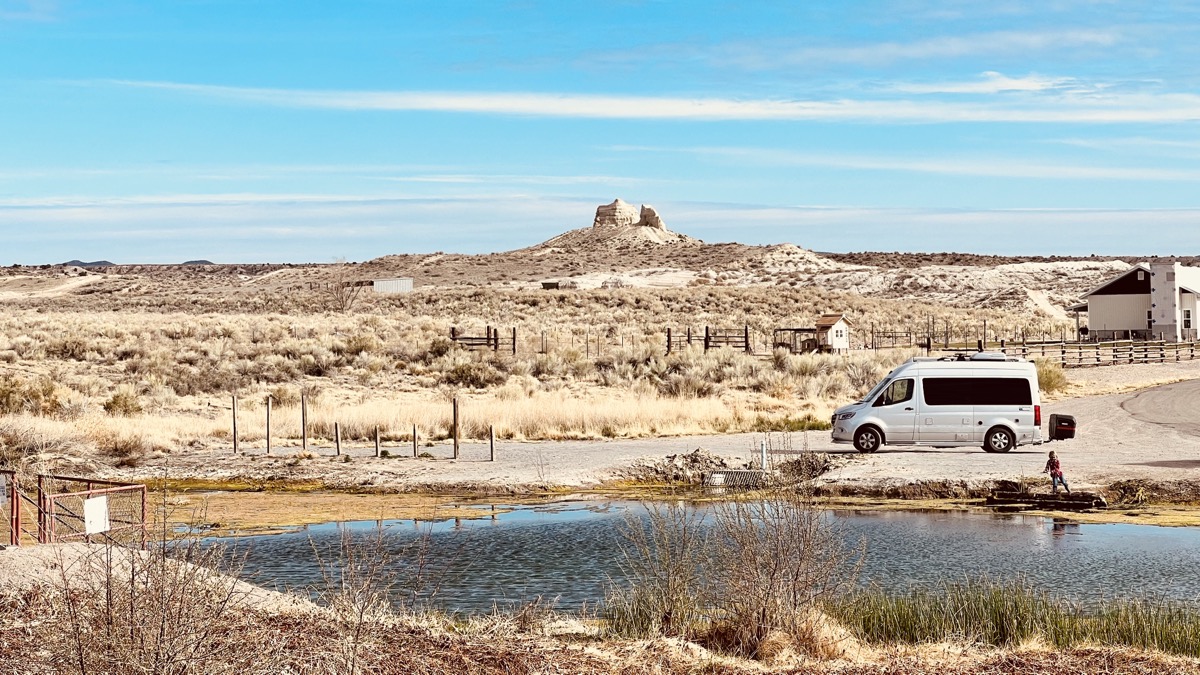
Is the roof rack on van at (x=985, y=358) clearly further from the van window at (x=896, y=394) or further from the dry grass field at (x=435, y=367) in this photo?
the dry grass field at (x=435, y=367)

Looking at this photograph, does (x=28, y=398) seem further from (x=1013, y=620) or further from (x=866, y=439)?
(x=1013, y=620)

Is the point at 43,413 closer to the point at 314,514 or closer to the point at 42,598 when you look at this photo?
the point at 314,514

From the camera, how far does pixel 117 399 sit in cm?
4081

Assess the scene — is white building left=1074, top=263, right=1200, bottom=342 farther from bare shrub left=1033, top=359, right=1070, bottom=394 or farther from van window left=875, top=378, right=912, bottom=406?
van window left=875, top=378, right=912, bottom=406

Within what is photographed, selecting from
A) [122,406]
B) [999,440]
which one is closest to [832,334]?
[999,440]

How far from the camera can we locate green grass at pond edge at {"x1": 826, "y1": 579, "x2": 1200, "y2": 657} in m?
13.9

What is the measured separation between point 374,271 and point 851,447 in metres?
147

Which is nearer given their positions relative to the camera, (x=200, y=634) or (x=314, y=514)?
(x=200, y=634)

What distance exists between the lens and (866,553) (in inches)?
782

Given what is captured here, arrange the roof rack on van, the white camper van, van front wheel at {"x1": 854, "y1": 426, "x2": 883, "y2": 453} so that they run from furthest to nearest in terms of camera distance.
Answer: van front wheel at {"x1": 854, "y1": 426, "x2": 883, "y2": 453} < the roof rack on van < the white camper van

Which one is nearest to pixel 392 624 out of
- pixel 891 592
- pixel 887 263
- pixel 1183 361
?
pixel 891 592

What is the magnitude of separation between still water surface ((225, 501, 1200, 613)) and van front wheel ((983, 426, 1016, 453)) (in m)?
6.31

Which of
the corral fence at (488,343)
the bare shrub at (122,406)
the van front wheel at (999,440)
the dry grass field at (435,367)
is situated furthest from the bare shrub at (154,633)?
the corral fence at (488,343)

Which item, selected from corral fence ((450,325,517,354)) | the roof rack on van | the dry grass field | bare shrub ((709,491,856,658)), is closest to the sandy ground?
the roof rack on van
